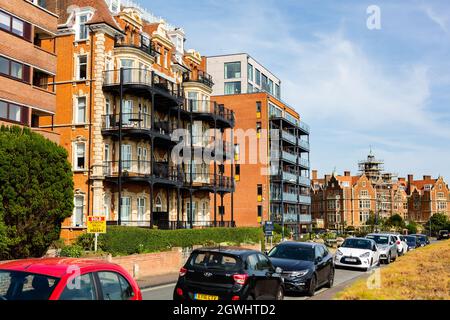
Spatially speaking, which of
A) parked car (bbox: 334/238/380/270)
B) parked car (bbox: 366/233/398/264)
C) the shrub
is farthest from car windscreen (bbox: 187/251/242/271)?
parked car (bbox: 366/233/398/264)

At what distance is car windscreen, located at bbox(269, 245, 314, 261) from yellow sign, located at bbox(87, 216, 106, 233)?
266 inches

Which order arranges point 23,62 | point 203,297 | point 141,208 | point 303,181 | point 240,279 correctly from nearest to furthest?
point 203,297 < point 240,279 < point 23,62 < point 141,208 < point 303,181

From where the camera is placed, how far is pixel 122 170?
3431cm

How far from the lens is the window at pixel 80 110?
3472cm

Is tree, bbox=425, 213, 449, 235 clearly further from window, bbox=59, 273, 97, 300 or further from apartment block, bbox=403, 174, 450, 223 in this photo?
window, bbox=59, 273, 97, 300

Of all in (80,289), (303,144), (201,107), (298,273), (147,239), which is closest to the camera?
(80,289)

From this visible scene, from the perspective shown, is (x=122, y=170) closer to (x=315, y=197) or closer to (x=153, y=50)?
(x=153, y=50)

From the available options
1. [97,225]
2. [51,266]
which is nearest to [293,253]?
[97,225]

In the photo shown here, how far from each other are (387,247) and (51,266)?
26135 millimetres

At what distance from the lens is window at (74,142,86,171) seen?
34344 mm

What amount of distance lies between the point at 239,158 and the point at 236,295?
55081 millimetres

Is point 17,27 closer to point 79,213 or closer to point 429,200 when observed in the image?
point 79,213

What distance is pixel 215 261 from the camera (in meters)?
11.7

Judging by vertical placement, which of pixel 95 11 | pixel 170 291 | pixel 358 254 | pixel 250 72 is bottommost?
pixel 170 291
